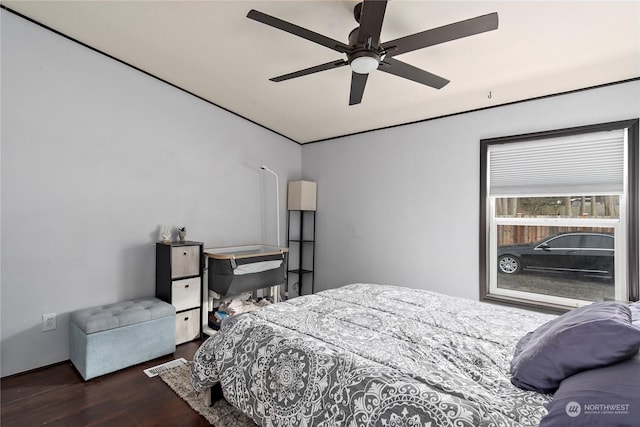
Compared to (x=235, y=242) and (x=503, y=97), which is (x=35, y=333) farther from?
(x=503, y=97)

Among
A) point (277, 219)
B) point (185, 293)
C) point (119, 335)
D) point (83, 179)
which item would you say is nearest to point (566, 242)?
point (277, 219)

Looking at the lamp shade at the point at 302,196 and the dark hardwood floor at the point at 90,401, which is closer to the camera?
the dark hardwood floor at the point at 90,401

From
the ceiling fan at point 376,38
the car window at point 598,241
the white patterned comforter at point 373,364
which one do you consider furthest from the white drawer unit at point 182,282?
the car window at point 598,241

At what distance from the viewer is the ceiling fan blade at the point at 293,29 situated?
1604 millimetres

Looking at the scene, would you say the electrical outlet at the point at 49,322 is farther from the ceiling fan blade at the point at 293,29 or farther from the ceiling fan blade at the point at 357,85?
the ceiling fan blade at the point at 357,85

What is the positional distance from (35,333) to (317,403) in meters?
2.47

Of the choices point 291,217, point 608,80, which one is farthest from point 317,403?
point 291,217

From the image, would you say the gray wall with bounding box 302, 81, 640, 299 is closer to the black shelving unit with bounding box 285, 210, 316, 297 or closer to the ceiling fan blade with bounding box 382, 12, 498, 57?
the black shelving unit with bounding box 285, 210, 316, 297

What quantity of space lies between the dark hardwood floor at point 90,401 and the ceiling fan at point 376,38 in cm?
225

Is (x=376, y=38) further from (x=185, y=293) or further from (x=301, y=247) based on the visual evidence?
(x=301, y=247)

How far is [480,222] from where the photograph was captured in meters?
3.04

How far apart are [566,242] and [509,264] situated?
0.49m

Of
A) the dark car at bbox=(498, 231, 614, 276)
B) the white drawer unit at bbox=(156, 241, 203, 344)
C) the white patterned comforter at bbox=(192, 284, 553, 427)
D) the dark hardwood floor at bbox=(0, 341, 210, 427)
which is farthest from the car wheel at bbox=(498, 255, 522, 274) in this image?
the white drawer unit at bbox=(156, 241, 203, 344)

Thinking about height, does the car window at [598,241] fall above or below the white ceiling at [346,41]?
below
